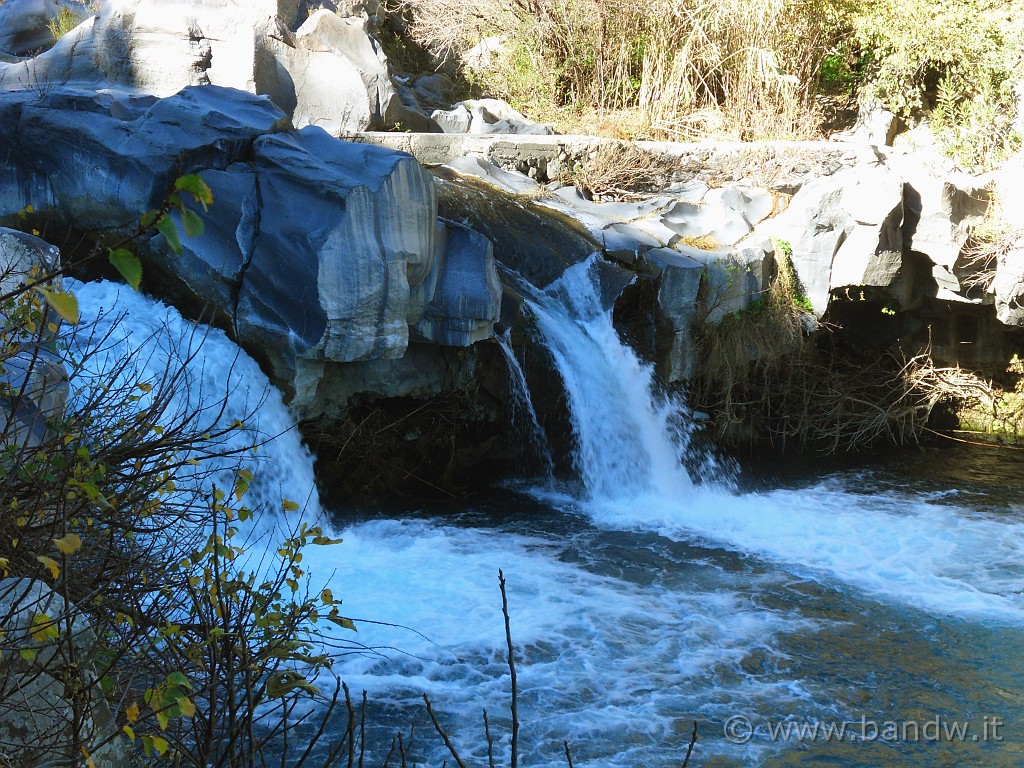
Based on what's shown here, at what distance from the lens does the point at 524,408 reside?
748 centimetres

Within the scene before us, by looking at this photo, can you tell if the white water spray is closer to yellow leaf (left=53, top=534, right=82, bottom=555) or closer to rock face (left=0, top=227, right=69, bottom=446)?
rock face (left=0, top=227, right=69, bottom=446)

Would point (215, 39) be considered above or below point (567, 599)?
above

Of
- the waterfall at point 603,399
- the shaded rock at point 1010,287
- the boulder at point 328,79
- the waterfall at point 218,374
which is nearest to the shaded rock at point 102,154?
the waterfall at point 218,374

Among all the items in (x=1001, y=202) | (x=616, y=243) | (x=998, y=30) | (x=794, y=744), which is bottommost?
(x=794, y=744)

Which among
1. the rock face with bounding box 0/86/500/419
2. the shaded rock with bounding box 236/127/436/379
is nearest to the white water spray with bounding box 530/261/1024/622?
the rock face with bounding box 0/86/500/419

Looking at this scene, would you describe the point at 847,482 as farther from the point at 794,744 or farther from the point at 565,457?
the point at 794,744

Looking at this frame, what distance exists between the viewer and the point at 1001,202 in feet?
27.8

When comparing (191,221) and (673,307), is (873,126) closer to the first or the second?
(673,307)

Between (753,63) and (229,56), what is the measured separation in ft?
18.2

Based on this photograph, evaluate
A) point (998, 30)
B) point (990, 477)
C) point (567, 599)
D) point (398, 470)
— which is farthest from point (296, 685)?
point (998, 30)

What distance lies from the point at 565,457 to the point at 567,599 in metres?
2.25

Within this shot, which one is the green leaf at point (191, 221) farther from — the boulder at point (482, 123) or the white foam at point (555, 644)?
the boulder at point (482, 123)

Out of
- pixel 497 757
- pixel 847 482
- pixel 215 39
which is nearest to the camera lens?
pixel 497 757
